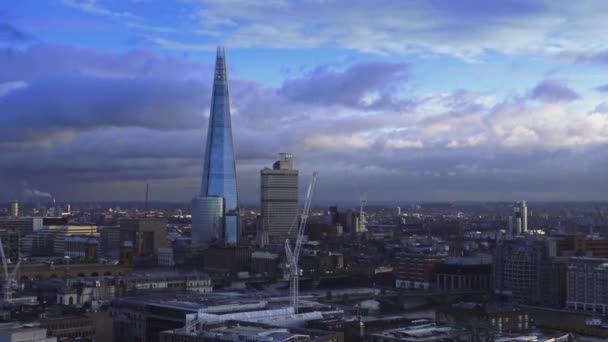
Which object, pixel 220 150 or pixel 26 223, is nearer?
pixel 220 150

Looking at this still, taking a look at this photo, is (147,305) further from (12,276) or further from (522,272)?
(522,272)

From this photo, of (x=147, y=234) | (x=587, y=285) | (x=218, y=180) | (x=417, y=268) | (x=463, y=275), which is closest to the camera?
(x=587, y=285)

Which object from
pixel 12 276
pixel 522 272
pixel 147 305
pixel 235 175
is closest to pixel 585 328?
pixel 522 272

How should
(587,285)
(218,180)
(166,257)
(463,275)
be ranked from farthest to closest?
(218,180)
(166,257)
(463,275)
(587,285)

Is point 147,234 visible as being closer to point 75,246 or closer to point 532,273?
point 75,246

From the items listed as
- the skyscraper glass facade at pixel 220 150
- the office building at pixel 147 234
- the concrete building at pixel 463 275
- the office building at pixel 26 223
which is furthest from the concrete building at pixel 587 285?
the office building at pixel 26 223

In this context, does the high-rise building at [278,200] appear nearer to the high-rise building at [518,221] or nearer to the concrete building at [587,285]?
the high-rise building at [518,221]

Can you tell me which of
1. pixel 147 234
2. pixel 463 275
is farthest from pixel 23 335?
pixel 147 234
